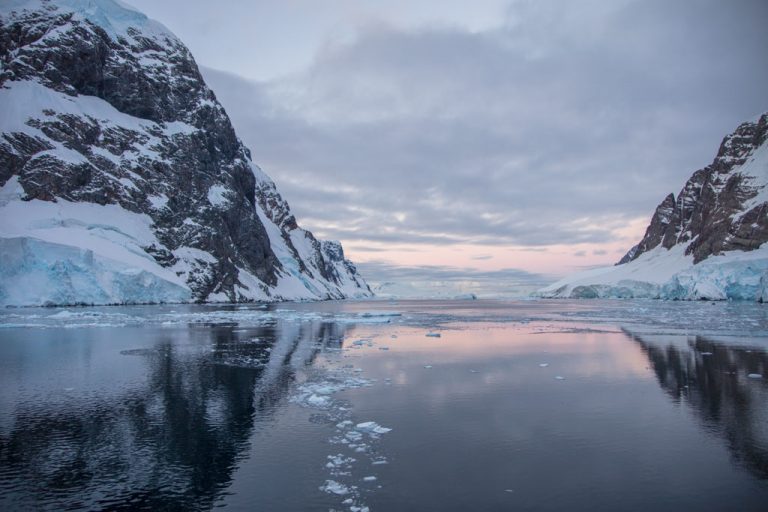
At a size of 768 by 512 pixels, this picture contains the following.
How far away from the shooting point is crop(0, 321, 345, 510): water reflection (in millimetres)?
8906

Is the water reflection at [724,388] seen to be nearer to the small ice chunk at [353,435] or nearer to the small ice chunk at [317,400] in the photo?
the small ice chunk at [353,435]

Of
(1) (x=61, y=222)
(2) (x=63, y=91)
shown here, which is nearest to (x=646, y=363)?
(1) (x=61, y=222)

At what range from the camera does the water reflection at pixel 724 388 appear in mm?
11977

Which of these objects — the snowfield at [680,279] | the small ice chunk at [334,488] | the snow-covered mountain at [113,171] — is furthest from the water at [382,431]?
the snowfield at [680,279]

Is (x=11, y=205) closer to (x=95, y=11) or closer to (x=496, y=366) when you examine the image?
(x=95, y=11)

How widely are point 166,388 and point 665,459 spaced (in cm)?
1571

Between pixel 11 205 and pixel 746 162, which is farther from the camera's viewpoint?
pixel 746 162

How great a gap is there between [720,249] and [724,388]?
15586 cm

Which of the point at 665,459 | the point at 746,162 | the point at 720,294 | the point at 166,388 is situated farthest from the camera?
the point at 746,162

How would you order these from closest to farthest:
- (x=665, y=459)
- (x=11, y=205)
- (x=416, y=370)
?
(x=665, y=459), (x=416, y=370), (x=11, y=205)

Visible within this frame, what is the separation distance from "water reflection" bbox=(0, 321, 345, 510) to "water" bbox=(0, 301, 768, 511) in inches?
2.2

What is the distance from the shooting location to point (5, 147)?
3691 inches

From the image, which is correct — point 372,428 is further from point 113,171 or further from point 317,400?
point 113,171

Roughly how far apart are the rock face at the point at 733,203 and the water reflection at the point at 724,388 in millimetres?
133912
